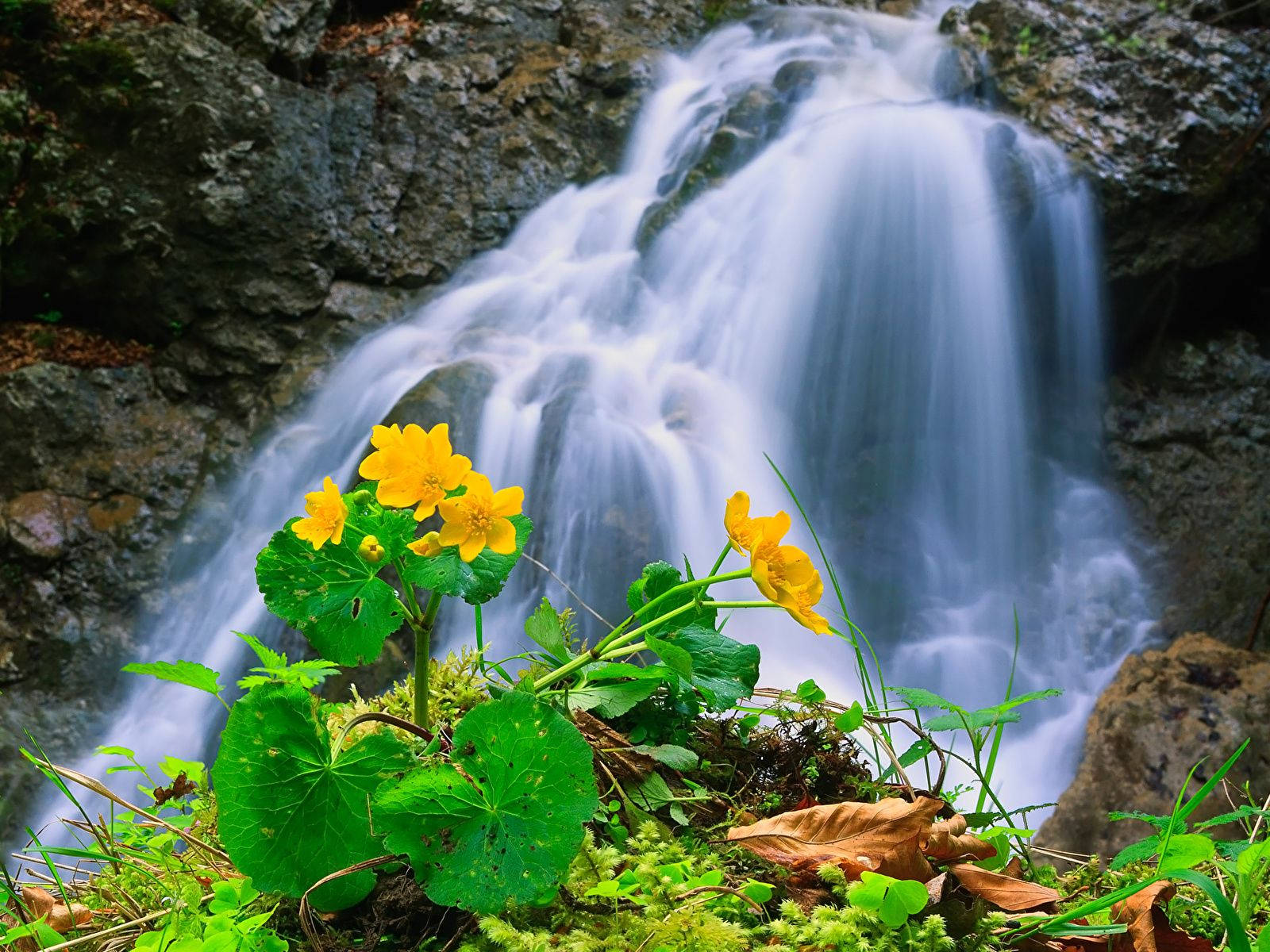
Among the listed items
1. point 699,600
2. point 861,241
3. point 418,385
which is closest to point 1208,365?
point 861,241

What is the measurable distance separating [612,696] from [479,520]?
12.4 inches

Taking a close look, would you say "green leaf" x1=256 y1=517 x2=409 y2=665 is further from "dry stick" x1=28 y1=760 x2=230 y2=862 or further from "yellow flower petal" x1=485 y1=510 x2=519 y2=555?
"dry stick" x1=28 y1=760 x2=230 y2=862

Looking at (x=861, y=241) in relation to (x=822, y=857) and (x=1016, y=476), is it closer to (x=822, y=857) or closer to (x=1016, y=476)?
(x=1016, y=476)

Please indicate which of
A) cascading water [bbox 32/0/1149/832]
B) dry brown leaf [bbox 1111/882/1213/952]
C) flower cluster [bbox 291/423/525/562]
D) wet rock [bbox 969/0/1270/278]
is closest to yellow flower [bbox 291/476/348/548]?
flower cluster [bbox 291/423/525/562]

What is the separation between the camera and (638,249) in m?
6.88

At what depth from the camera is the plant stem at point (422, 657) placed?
3.51ft

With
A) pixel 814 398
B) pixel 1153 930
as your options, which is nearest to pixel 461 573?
pixel 1153 930

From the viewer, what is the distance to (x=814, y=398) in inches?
239

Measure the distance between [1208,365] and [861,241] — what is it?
9.12 ft

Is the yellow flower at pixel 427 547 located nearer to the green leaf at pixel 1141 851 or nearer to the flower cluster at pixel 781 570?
the flower cluster at pixel 781 570

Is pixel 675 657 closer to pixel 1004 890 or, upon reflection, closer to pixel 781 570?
pixel 781 570

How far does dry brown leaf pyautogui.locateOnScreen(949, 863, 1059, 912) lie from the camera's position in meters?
1.03

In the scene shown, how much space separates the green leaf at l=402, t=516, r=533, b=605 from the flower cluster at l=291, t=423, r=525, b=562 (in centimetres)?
2

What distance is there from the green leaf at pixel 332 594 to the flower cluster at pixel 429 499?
4 cm
